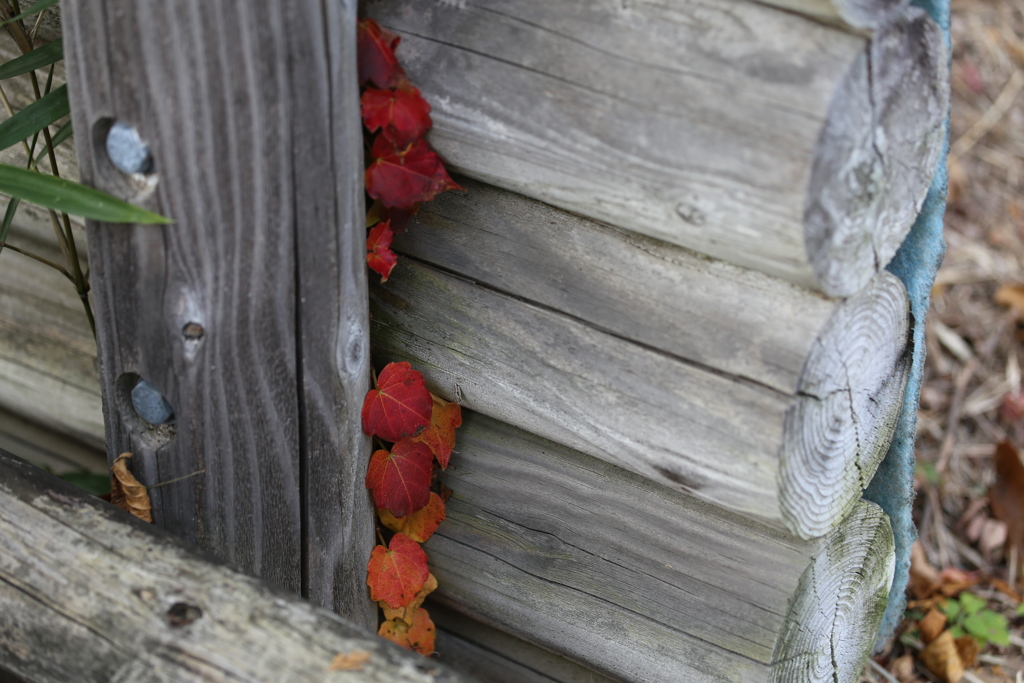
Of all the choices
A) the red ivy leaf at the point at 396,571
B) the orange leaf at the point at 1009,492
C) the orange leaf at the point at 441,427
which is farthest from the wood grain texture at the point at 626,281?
the orange leaf at the point at 1009,492

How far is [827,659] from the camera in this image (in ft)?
4.47

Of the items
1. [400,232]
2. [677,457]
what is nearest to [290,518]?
[400,232]

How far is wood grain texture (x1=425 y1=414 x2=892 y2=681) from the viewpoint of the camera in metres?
1.25

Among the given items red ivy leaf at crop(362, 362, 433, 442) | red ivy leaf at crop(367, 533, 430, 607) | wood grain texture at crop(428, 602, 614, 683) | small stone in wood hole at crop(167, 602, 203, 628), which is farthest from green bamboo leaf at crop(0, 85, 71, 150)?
wood grain texture at crop(428, 602, 614, 683)

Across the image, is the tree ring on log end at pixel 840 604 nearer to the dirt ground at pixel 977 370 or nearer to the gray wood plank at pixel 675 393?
the gray wood plank at pixel 675 393

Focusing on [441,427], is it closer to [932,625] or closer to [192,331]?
[192,331]

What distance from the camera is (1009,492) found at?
217cm

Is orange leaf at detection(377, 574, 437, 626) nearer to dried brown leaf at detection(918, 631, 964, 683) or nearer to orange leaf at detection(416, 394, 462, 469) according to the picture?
orange leaf at detection(416, 394, 462, 469)

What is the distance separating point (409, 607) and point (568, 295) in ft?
2.14

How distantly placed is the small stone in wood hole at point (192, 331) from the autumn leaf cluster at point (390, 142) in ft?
0.80

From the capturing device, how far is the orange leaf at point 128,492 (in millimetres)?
1245

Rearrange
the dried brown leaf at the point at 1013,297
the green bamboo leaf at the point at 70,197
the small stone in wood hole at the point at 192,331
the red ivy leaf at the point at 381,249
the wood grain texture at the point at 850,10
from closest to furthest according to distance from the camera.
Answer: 1. the wood grain texture at the point at 850,10
2. the green bamboo leaf at the point at 70,197
3. the small stone in wood hole at the point at 192,331
4. the red ivy leaf at the point at 381,249
5. the dried brown leaf at the point at 1013,297

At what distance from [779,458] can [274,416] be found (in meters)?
0.66

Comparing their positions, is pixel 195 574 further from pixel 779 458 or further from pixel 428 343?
pixel 779 458
